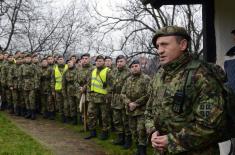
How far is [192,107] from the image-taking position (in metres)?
3.16

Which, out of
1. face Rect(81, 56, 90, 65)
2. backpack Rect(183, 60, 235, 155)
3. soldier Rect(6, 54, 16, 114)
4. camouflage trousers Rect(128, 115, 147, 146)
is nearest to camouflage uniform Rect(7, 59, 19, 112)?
soldier Rect(6, 54, 16, 114)

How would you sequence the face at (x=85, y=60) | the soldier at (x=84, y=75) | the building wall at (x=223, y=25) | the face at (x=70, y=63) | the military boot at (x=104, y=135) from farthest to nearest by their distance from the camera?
the face at (x=70, y=63) < the face at (x=85, y=60) < the soldier at (x=84, y=75) < the military boot at (x=104, y=135) < the building wall at (x=223, y=25)

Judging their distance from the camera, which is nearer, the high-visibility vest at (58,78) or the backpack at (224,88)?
the backpack at (224,88)

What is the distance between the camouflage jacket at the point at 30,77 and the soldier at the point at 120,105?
3.99m

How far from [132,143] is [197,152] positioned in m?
6.05

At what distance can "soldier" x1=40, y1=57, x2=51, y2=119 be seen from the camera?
12.4 metres

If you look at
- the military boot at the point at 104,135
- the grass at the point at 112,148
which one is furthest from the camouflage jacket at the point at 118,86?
the military boot at the point at 104,135

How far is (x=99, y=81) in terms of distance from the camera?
9.44m

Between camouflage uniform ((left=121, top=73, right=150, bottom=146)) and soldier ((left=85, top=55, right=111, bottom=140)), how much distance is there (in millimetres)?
1353

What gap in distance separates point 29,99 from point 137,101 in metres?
5.62

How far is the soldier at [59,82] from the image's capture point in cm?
1187

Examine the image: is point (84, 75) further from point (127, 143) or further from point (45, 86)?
point (127, 143)

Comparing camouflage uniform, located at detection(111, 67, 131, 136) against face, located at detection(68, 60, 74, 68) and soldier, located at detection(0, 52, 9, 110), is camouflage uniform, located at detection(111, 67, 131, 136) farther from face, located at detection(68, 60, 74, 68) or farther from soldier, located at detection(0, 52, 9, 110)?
soldier, located at detection(0, 52, 9, 110)

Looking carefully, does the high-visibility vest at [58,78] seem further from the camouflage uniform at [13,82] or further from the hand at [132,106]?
the hand at [132,106]
